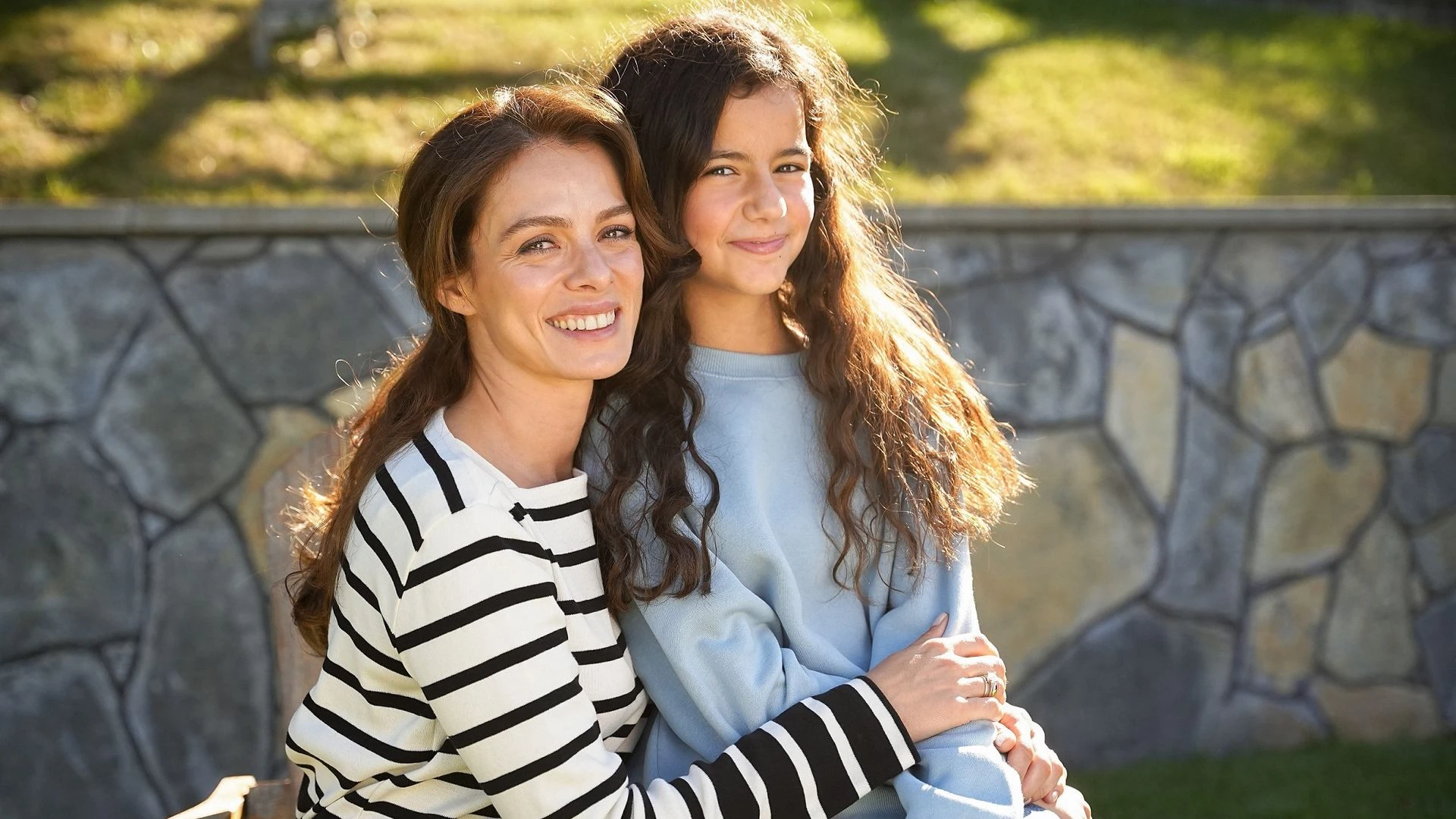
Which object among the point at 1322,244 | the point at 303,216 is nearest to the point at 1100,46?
the point at 1322,244

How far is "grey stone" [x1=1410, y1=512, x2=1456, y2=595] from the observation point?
4180 mm

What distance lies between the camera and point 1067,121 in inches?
197

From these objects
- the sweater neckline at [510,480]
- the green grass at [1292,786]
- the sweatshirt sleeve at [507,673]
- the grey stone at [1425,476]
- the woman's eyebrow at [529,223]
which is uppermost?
the woman's eyebrow at [529,223]

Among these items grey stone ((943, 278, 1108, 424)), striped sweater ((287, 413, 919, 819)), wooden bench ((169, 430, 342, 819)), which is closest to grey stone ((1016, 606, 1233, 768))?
grey stone ((943, 278, 1108, 424))

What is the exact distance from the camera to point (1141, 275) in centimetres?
389

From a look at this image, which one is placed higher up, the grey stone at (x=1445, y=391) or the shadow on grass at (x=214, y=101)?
the shadow on grass at (x=214, y=101)

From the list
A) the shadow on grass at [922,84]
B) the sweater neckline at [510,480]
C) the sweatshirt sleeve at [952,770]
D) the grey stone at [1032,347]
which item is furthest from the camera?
the shadow on grass at [922,84]

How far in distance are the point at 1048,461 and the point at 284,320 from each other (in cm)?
210

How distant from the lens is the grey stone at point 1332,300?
402cm

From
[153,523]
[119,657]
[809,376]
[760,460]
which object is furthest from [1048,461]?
[119,657]

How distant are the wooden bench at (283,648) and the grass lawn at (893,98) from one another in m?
1.59

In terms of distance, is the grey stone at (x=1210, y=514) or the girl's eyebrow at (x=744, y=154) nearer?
the girl's eyebrow at (x=744, y=154)

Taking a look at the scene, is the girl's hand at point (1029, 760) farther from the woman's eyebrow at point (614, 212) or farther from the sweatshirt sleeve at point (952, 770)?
the woman's eyebrow at point (614, 212)

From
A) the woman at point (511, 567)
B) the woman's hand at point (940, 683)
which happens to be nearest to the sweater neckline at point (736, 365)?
the woman at point (511, 567)
